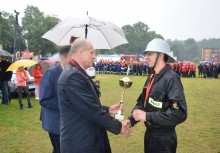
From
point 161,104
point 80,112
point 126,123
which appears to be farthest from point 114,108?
point 80,112

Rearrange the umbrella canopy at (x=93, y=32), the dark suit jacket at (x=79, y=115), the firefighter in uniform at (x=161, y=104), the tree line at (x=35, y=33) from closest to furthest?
1. the dark suit jacket at (x=79, y=115)
2. the firefighter in uniform at (x=161, y=104)
3. the umbrella canopy at (x=93, y=32)
4. the tree line at (x=35, y=33)

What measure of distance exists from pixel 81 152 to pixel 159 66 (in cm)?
141

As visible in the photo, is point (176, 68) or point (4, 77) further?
point (176, 68)

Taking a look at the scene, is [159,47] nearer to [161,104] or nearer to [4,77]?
[161,104]

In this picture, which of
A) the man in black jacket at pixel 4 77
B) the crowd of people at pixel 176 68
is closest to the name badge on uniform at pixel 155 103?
the man in black jacket at pixel 4 77

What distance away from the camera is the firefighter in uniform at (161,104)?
313 centimetres

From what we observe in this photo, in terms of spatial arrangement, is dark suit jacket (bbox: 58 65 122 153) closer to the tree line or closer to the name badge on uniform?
the name badge on uniform

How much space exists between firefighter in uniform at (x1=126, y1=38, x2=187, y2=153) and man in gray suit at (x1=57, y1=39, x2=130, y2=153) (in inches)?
20.5

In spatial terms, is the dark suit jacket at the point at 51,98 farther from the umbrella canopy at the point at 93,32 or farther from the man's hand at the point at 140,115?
the umbrella canopy at the point at 93,32

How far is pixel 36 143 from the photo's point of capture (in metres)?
6.85

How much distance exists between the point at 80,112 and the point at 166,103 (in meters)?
1.05

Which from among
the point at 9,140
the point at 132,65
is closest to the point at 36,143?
the point at 9,140

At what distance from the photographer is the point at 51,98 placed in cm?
385

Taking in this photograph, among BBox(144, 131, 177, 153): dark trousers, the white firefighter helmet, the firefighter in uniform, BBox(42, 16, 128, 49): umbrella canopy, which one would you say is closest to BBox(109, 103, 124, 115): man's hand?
the firefighter in uniform
